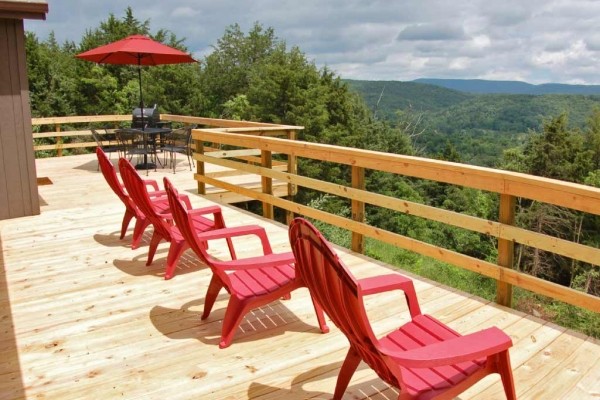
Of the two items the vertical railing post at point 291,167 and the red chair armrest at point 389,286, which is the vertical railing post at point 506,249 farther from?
the vertical railing post at point 291,167

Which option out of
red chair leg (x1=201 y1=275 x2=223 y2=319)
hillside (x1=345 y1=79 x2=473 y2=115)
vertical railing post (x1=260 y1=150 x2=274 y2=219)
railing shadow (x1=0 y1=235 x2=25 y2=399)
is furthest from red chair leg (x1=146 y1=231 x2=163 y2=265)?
hillside (x1=345 y1=79 x2=473 y2=115)

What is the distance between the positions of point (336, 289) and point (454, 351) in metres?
0.49

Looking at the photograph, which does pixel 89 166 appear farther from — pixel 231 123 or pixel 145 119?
pixel 231 123

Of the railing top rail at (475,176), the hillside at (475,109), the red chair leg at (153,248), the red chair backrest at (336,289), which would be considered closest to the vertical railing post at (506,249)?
the railing top rail at (475,176)

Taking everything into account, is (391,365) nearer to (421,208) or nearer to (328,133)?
(421,208)

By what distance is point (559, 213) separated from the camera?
29.5 metres

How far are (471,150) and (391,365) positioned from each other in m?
64.9

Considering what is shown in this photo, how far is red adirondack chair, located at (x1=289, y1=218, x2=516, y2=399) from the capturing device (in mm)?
1950

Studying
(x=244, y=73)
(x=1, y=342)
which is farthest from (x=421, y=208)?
(x=244, y=73)

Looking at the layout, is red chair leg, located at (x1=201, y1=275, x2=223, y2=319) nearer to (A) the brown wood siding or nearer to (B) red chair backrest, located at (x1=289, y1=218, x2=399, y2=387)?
(B) red chair backrest, located at (x1=289, y1=218, x2=399, y2=387)

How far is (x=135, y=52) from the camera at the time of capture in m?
8.84

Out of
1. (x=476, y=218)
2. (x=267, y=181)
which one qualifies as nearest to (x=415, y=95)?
(x=267, y=181)

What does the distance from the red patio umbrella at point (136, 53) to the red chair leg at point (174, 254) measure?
5626mm

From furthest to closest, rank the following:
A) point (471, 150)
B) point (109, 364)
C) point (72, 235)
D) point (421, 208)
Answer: point (471, 150), point (72, 235), point (421, 208), point (109, 364)
